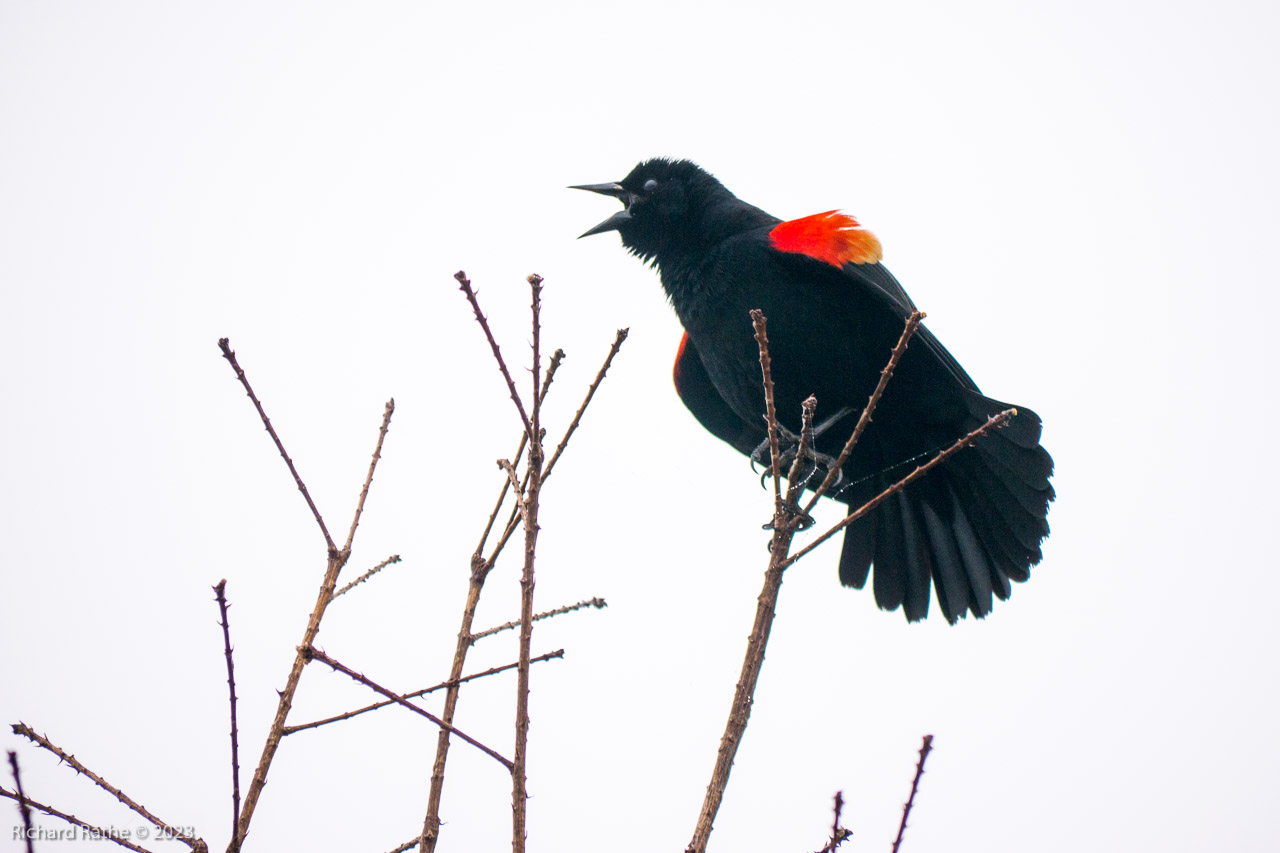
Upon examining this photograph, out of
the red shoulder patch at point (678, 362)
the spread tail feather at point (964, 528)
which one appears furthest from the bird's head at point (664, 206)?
the spread tail feather at point (964, 528)

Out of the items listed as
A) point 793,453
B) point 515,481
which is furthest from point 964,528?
point 515,481

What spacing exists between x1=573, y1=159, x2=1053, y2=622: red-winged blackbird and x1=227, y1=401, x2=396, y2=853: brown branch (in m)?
2.15

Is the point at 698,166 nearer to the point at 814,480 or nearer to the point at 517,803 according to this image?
the point at 814,480

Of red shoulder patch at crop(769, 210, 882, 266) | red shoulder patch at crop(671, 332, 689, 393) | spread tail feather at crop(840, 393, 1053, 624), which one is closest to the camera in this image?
spread tail feather at crop(840, 393, 1053, 624)

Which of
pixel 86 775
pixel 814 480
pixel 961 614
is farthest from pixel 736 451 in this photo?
pixel 86 775

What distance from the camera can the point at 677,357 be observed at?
4.72 m

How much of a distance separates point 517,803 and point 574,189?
13.4ft

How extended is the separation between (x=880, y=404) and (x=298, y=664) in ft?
9.07

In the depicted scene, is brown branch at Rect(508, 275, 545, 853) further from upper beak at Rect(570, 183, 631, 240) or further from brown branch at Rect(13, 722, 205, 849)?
upper beak at Rect(570, 183, 631, 240)

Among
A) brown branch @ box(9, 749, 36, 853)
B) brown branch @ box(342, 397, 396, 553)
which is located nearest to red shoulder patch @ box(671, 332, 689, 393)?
brown branch @ box(342, 397, 396, 553)

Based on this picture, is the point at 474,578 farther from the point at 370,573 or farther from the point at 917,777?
the point at 917,777

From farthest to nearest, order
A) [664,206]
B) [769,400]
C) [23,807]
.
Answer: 1. [664,206]
2. [769,400]
3. [23,807]

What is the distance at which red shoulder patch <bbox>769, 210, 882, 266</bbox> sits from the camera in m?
3.80

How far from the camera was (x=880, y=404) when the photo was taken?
3.88m
